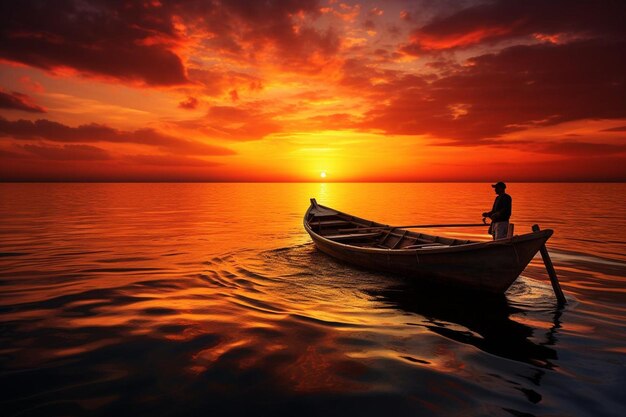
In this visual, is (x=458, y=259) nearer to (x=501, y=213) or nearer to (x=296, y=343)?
(x=501, y=213)

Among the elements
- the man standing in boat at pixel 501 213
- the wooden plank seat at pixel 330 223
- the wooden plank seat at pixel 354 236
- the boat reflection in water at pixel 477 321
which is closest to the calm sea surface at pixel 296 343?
the boat reflection in water at pixel 477 321

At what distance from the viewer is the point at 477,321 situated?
8.78 metres

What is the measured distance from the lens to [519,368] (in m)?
6.41

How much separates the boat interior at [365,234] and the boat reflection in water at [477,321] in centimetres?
215

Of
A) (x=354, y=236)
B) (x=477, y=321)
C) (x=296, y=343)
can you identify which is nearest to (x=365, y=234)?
(x=354, y=236)

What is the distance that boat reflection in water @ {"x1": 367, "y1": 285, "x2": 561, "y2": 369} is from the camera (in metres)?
7.16

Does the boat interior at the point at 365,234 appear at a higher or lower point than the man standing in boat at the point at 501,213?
lower

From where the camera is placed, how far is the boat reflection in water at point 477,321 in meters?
7.16

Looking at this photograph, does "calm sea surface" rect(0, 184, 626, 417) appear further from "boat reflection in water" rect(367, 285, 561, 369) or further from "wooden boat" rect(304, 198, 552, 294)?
"wooden boat" rect(304, 198, 552, 294)

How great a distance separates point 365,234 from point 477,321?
8328 mm

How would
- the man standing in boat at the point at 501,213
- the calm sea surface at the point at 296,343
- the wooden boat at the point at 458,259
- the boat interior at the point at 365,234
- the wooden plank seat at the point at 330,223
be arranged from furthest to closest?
the wooden plank seat at the point at 330,223
the boat interior at the point at 365,234
the man standing in boat at the point at 501,213
the wooden boat at the point at 458,259
the calm sea surface at the point at 296,343

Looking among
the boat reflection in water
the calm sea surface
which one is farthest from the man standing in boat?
the boat reflection in water

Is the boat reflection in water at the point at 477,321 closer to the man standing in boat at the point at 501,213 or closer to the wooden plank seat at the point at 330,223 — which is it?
the man standing in boat at the point at 501,213

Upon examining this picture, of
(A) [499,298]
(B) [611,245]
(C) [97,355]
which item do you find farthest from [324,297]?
(B) [611,245]
